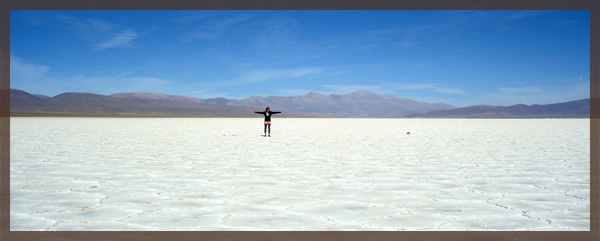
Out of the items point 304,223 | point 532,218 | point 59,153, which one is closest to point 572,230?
point 532,218

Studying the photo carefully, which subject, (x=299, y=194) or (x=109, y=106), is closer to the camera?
(x=299, y=194)

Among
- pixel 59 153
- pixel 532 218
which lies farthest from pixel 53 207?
pixel 59 153

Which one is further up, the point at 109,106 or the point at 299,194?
the point at 109,106

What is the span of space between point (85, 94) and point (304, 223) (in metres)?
193

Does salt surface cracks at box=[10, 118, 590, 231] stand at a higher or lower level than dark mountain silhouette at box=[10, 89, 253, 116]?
lower

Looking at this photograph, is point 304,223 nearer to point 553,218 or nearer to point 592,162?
point 553,218

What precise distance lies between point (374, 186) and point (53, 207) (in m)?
2.75

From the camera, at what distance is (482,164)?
6457mm

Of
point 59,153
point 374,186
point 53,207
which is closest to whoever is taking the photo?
point 53,207

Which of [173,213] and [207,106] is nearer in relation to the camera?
[173,213]

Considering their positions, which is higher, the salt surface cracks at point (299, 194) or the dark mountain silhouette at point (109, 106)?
the dark mountain silhouette at point (109, 106)

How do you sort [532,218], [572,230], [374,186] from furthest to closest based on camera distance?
1. [374,186]
2. [532,218]
3. [572,230]

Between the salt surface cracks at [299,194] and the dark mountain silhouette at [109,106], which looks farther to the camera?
the dark mountain silhouette at [109,106]

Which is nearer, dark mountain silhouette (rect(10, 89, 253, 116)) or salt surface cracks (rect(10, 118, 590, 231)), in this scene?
salt surface cracks (rect(10, 118, 590, 231))
